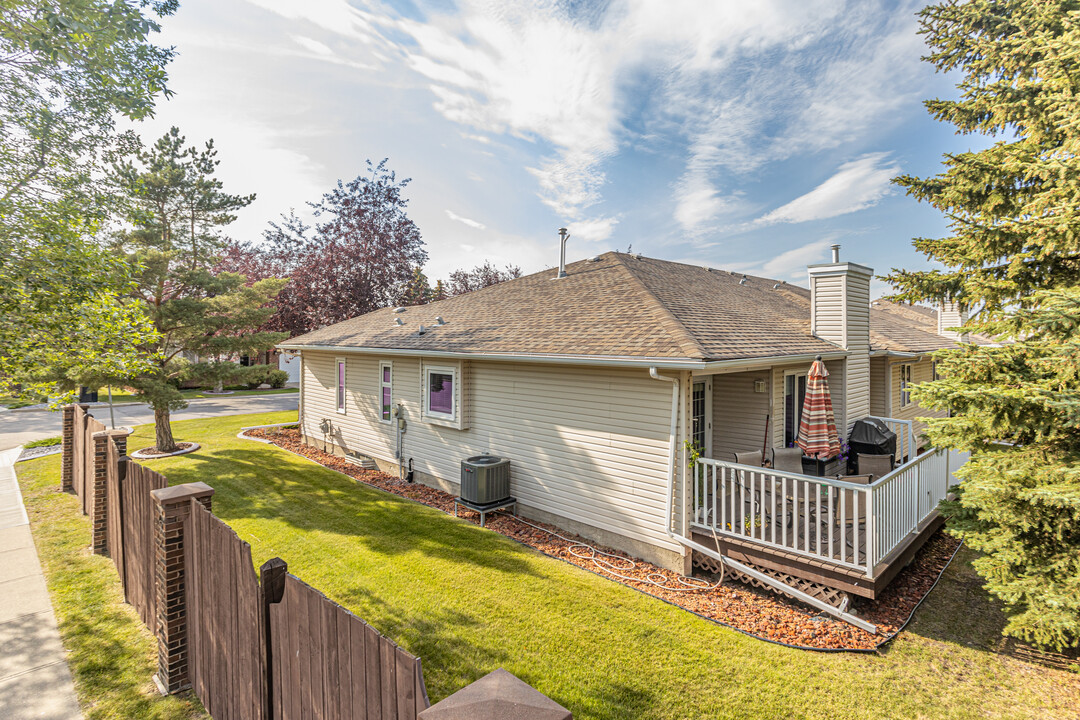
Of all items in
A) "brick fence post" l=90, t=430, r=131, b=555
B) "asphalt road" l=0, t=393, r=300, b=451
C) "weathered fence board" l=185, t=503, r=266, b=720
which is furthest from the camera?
"asphalt road" l=0, t=393, r=300, b=451

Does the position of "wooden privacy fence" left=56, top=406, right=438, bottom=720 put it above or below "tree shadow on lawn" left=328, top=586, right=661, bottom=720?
above

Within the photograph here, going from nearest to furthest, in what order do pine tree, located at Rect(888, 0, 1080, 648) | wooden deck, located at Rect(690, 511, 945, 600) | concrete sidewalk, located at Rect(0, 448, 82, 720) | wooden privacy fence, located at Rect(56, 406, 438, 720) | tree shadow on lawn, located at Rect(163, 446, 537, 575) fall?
wooden privacy fence, located at Rect(56, 406, 438, 720) → concrete sidewalk, located at Rect(0, 448, 82, 720) → pine tree, located at Rect(888, 0, 1080, 648) → wooden deck, located at Rect(690, 511, 945, 600) → tree shadow on lawn, located at Rect(163, 446, 537, 575)

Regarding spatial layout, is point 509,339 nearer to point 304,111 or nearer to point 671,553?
point 671,553

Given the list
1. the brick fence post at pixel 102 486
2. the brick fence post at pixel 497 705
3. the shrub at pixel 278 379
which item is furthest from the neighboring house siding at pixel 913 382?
the shrub at pixel 278 379

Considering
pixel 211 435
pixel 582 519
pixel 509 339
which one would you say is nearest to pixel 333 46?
pixel 509 339

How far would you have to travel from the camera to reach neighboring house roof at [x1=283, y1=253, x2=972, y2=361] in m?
7.05

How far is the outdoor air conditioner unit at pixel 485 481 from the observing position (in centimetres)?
801

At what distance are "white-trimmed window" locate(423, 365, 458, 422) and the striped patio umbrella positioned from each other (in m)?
6.38

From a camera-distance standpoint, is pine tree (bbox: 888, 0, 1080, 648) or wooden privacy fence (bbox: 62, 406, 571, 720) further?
pine tree (bbox: 888, 0, 1080, 648)

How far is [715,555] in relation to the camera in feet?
19.5

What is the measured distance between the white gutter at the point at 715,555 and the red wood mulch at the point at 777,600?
4.8 inches

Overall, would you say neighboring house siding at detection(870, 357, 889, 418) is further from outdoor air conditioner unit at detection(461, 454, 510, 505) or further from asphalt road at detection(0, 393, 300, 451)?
asphalt road at detection(0, 393, 300, 451)

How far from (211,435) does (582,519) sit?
47.9 feet

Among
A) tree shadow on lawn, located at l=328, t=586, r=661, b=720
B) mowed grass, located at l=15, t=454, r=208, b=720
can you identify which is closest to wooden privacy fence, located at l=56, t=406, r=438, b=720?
mowed grass, located at l=15, t=454, r=208, b=720
